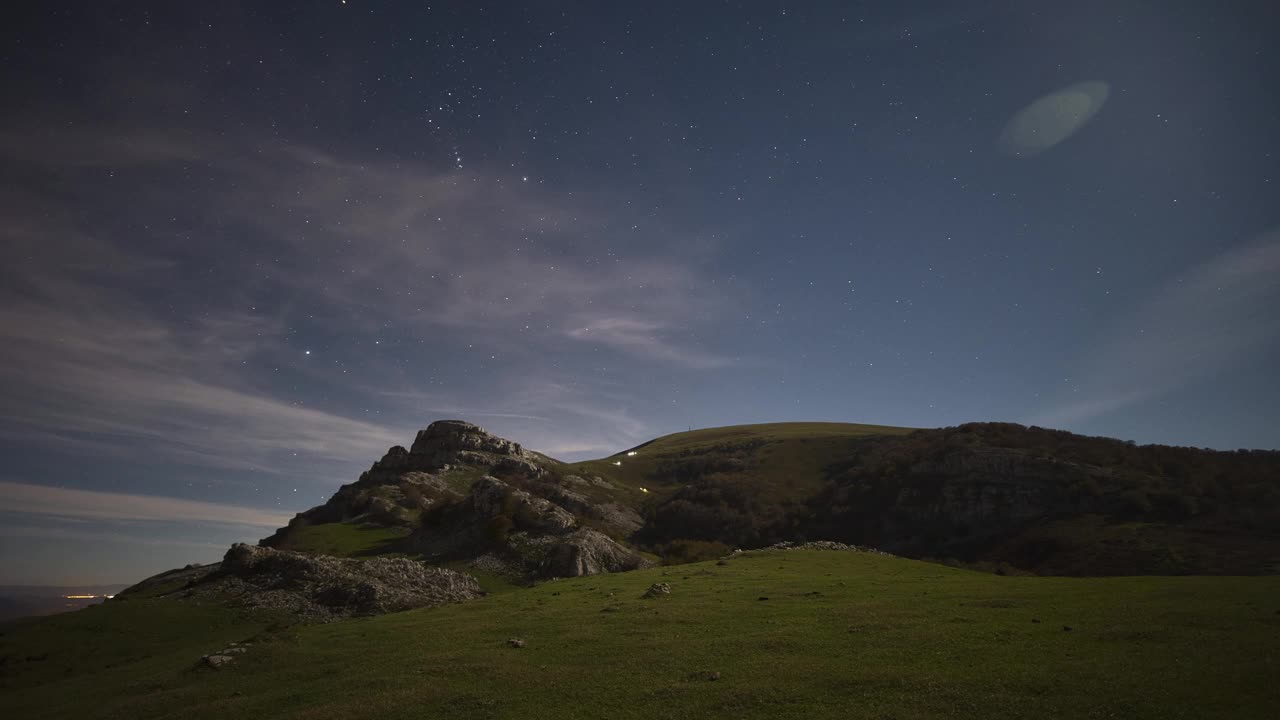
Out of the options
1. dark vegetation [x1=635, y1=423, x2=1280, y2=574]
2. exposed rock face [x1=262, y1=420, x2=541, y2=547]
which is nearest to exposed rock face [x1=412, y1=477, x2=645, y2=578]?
exposed rock face [x1=262, y1=420, x2=541, y2=547]

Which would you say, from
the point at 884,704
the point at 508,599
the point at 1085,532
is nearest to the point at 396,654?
the point at 508,599

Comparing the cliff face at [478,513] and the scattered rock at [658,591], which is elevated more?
the cliff face at [478,513]

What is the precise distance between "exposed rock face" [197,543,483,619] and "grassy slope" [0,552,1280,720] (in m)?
6.93

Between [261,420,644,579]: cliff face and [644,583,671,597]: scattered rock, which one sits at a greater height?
[261,420,644,579]: cliff face

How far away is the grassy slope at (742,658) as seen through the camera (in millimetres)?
16781

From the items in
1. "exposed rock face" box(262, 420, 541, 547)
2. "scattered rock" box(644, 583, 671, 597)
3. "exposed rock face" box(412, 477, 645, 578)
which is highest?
"exposed rock face" box(262, 420, 541, 547)

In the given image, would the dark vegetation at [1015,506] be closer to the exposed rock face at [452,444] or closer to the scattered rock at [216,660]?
the exposed rock face at [452,444]

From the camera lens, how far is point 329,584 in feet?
159

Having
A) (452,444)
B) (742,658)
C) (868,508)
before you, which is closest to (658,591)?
(742,658)

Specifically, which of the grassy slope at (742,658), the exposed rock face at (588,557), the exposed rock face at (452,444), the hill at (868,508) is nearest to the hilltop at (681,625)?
the grassy slope at (742,658)

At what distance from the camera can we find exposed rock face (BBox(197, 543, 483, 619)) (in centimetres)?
4597

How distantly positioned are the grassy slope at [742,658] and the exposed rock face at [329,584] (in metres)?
6.93

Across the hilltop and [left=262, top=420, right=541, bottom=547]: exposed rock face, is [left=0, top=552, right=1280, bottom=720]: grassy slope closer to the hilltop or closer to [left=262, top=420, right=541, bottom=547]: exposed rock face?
the hilltop

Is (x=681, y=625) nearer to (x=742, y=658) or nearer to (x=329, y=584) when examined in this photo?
(x=742, y=658)
